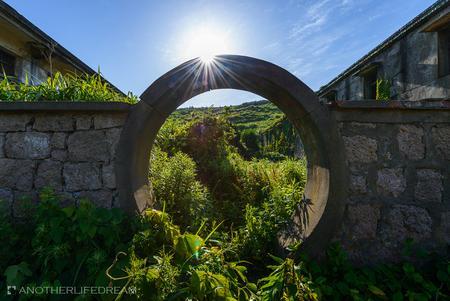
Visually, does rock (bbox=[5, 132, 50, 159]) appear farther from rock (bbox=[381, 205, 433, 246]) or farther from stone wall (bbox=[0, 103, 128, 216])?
rock (bbox=[381, 205, 433, 246])

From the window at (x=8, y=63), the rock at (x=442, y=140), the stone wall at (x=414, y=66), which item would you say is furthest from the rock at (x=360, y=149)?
the window at (x=8, y=63)

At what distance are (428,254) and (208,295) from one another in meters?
1.98

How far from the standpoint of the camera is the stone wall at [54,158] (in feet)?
7.32

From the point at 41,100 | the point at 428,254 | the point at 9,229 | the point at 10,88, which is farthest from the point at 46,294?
the point at 428,254

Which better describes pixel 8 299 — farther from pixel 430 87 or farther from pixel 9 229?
pixel 430 87

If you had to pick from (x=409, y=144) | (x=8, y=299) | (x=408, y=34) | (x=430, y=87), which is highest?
(x=408, y=34)

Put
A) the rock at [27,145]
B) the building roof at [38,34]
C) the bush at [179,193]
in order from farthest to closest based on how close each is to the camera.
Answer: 1. the building roof at [38,34]
2. the bush at [179,193]
3. the rock at [27,145]

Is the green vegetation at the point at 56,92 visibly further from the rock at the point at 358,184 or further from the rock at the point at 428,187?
the rock at the point at 428,187

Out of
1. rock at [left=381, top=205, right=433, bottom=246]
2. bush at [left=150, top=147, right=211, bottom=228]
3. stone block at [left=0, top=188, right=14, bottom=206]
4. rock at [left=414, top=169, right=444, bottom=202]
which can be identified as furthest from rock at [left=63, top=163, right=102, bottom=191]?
rock at [left=414, top=169, right=444, bottom=202]

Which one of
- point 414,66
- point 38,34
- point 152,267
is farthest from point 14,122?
point 414,66

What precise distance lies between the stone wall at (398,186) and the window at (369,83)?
7947mm

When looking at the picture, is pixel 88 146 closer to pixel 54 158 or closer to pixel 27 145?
pixel 54 158

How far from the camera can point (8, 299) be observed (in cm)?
162

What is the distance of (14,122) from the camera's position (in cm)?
224
